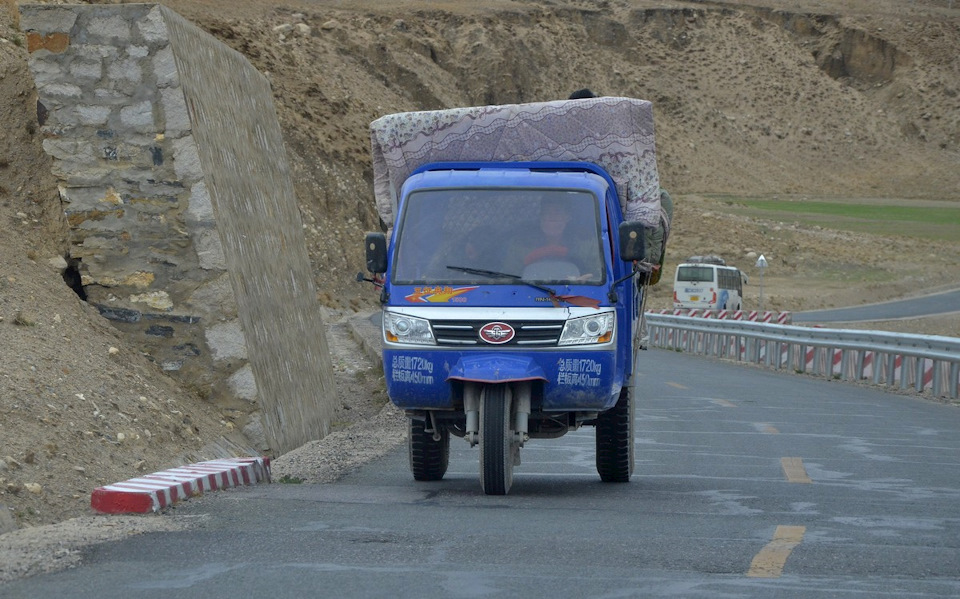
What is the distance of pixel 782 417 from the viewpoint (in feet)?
63.2

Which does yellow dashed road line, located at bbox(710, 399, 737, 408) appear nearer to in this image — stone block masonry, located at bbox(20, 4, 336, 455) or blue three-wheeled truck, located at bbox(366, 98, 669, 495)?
stone block masonry, located at bbox(20, 4, 336, 455)

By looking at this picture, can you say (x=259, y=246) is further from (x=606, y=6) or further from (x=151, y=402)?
(x=606, y=6)

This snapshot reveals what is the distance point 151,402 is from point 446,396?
10.1ft

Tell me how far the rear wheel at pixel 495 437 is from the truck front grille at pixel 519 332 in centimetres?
43

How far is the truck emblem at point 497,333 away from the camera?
34.2ft

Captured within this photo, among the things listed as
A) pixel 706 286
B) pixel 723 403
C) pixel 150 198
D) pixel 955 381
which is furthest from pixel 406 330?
pixel 706 286

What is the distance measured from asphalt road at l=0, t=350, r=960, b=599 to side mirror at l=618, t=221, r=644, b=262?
1.84 m

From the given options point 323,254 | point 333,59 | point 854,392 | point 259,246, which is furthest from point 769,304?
point 259,246

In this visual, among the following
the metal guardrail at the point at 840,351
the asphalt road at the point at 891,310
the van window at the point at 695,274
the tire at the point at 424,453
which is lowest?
the asphalt road at the point at 891,310

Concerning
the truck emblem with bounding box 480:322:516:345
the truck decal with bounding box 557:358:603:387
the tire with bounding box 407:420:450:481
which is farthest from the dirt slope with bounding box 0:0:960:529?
the truck decal with bounding box 557:358:603:387

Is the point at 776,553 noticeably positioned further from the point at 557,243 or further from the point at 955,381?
the point at 955,381

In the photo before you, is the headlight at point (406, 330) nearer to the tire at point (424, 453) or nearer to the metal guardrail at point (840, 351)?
the tire at point (424, 453)

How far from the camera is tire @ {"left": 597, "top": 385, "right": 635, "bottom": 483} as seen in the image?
11.7 meters

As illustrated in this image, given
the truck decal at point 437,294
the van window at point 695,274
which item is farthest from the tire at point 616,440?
the van window at point 695,274
